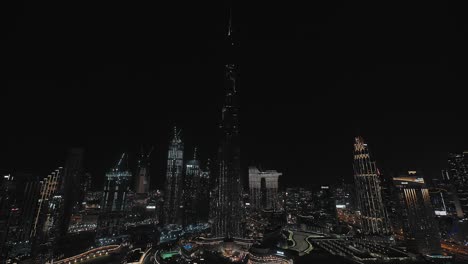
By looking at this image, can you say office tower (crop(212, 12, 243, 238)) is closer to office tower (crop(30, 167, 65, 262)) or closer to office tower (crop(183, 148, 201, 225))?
office tower (crop(183, 148, 201, 225))

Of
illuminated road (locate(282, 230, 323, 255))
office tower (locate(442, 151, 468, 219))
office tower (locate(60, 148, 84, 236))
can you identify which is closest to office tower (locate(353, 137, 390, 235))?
illuminated road (locate(282, 230, 323, 255))

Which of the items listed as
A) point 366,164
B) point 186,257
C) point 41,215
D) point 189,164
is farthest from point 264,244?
point 189,164

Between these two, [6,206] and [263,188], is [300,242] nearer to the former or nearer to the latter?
[6,206]

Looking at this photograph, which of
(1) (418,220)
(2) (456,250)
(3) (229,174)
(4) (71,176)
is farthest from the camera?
(3) (229,174)

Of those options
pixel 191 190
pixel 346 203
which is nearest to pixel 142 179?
pixel 191 190

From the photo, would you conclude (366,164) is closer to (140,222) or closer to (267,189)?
(267,189)

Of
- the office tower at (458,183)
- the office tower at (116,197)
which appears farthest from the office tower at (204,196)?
the office tower at (458,183)

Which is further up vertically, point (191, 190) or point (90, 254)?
point (191, 190)
